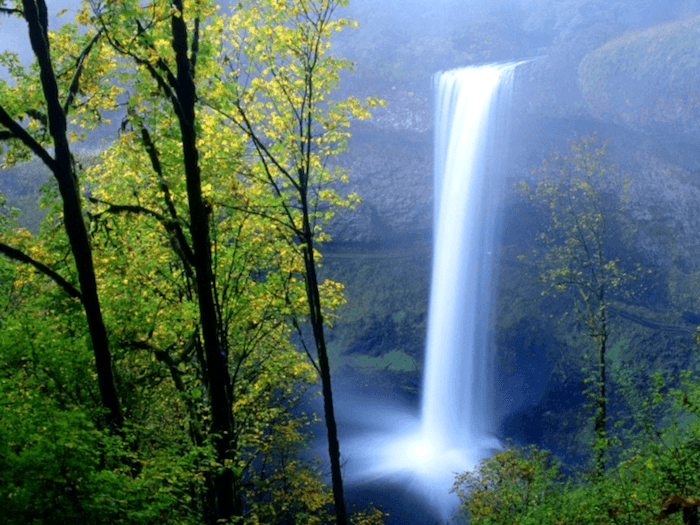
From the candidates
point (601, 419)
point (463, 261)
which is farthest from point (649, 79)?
point (601, 419)

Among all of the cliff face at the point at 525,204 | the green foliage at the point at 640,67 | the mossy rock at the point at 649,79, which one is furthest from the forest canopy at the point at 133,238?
the green foliage at the point at 640,67

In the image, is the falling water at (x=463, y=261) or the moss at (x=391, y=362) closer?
the falling water at (x=463, y=261)

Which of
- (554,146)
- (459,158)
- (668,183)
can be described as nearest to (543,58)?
(554,146)

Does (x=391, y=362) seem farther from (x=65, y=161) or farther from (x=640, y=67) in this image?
(x=65, y=161)

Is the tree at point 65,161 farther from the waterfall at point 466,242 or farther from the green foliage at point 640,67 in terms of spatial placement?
the green foliage at point 640,67

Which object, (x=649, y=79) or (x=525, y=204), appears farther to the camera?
(x=525, y=204)

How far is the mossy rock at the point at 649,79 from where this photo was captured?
31.3 metres

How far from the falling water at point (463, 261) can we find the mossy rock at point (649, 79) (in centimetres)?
513

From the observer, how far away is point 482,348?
34688mm

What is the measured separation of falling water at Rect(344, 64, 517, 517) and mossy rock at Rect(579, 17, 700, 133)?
5.13 meters

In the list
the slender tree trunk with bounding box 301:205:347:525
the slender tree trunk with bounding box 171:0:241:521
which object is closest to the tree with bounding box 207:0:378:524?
the slender tree trunk with bounding box 301:205:347:525

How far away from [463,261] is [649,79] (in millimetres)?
14120

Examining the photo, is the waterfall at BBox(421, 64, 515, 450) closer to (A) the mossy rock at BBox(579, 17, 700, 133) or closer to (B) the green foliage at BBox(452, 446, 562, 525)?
(A) the mossy rock at BBox(579, 17, 700, 133)

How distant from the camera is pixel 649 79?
32688mm
